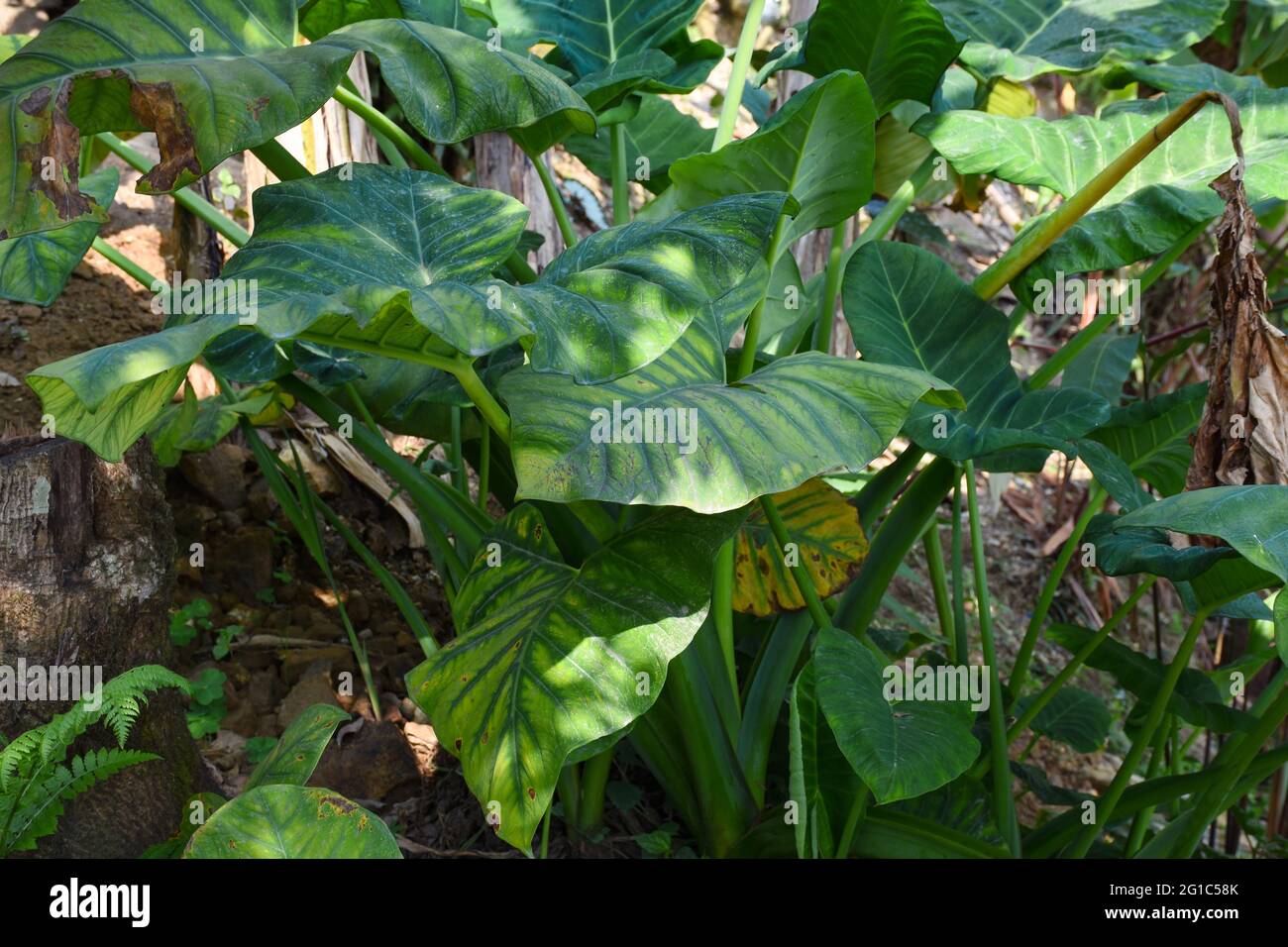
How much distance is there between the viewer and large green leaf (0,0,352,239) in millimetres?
1130

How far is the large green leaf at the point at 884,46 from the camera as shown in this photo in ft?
5.56

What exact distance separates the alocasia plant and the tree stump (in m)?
0.24

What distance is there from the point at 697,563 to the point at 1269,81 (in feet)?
6.81

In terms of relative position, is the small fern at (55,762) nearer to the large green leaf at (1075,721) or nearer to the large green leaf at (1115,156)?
the large green leaf at (1115,156)

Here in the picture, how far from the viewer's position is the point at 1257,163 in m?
1.62

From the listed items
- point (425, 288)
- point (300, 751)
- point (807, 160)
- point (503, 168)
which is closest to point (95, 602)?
point (300, 751)

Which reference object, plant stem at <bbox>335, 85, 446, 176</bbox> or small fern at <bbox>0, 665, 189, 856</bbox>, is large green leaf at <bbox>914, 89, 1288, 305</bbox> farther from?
small fern at <bbox>0, 665, 189, 856</bbox>

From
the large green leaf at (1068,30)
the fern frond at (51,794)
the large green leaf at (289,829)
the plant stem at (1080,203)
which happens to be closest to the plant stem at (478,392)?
the large green leaf at (289,829)

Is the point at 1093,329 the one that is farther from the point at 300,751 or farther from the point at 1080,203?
the point at 300,751

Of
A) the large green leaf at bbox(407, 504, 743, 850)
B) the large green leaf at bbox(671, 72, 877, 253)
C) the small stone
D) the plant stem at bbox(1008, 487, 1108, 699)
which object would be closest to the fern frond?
the large green leaf at bbox(407, 504, 743, 850)

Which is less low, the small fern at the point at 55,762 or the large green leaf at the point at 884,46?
the large green leaf at the point at 884,46

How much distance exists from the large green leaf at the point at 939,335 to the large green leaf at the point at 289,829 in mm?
927
